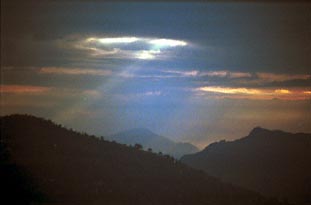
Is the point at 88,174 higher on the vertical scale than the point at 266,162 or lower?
lower

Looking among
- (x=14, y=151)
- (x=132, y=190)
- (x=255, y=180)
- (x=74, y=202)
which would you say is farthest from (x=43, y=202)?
(x=255, y=180)

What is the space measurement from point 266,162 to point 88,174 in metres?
19.3

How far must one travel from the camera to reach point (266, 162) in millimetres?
34656

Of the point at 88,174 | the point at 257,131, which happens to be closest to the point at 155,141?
the point at 257,131

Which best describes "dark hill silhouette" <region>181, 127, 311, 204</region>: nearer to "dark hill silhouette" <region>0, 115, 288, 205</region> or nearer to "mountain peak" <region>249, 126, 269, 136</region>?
"mountain peak" <region>249, 126, 269, 136</region>

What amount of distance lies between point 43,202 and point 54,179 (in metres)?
2.21

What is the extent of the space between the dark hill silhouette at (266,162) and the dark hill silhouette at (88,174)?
795cm

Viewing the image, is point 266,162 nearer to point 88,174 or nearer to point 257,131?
point 257,131

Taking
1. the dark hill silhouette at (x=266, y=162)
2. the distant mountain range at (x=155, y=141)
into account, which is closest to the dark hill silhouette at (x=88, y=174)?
the dark hill silhouette at (x=266, y=162)

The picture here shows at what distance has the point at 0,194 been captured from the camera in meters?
16.1

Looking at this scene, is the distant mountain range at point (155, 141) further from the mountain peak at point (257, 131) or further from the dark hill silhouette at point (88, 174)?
the dark hill silhouette at point (88, 174)

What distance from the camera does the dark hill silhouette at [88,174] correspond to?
16891 mm

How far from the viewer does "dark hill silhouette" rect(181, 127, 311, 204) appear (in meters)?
29.4

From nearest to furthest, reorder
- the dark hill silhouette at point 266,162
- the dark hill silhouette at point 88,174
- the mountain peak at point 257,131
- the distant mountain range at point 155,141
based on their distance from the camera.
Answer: the dark hill silhouette at point 88,174
the dark hill silhouette at point 266,162
the mountain peak at point 257,131
the distant mountain range at point 155,141
